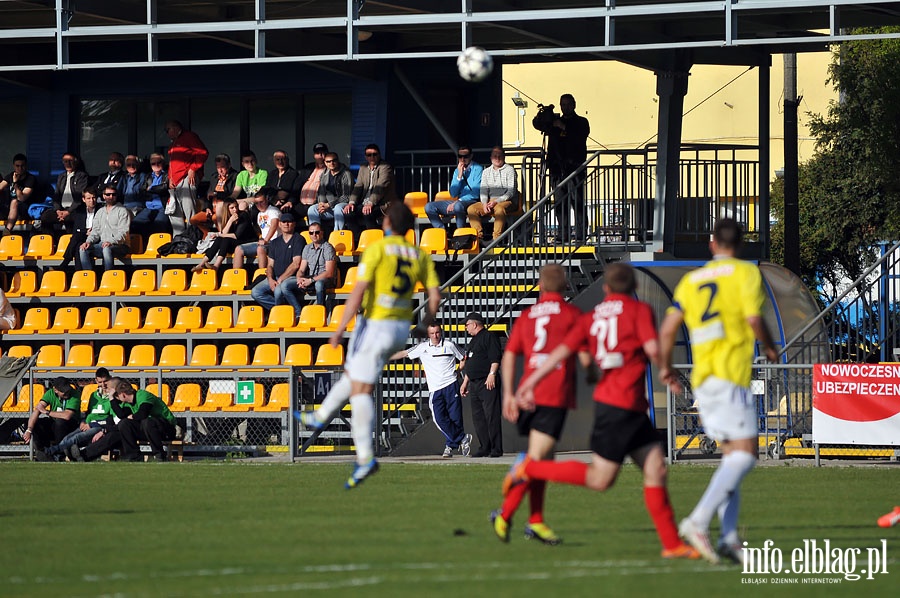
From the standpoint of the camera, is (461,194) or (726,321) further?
(461,194)

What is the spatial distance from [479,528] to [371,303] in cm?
205

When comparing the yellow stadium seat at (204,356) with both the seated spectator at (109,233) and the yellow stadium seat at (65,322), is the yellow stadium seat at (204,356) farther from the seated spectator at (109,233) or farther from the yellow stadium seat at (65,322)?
the seated spectator at (109,233)

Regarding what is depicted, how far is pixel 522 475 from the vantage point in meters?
9.97

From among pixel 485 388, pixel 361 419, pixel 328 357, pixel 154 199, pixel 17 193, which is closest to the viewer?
pixel 361 419

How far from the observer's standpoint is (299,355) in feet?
75.8

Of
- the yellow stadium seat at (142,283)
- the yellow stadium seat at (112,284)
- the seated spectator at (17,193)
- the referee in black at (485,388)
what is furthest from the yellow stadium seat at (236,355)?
the seated spectator at (17,193)

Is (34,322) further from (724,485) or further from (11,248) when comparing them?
(724,485)

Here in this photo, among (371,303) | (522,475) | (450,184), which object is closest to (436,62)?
(450,184)

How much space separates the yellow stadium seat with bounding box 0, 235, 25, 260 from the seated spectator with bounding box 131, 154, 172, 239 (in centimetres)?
212

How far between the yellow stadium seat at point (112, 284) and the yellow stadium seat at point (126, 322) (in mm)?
537

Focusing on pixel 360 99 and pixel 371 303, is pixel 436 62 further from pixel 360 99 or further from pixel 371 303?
pixel 371 303

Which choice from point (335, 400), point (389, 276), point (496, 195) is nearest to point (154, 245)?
point (496, 195)

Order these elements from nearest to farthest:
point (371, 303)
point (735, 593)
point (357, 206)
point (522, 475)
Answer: point (735, 593) < point (522, 475) < point (371, 303) < point (357, 206)

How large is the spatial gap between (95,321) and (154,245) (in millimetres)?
1769
